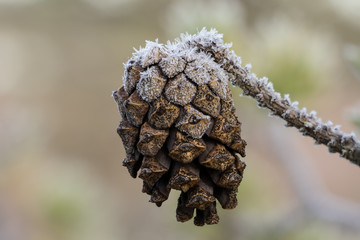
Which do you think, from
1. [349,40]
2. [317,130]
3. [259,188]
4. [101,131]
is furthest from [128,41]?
[317,130]

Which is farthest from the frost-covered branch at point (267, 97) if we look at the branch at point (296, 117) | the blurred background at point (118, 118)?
the blurred background at point (118, 118)

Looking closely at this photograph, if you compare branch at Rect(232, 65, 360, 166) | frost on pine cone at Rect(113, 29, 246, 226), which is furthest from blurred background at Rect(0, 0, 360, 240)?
frost on pine cone at Rect(113, 29, 246, 226)

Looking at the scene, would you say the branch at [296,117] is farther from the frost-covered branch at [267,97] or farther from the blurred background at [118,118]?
the blurred background at [118,118]

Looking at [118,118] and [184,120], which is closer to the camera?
[184,120]

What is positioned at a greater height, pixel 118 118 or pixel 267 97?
pixel 118 118

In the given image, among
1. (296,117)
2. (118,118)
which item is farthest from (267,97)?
(118,118)

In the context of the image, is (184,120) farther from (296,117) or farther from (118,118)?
(118,118)

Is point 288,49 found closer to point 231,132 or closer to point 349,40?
point 231,132
